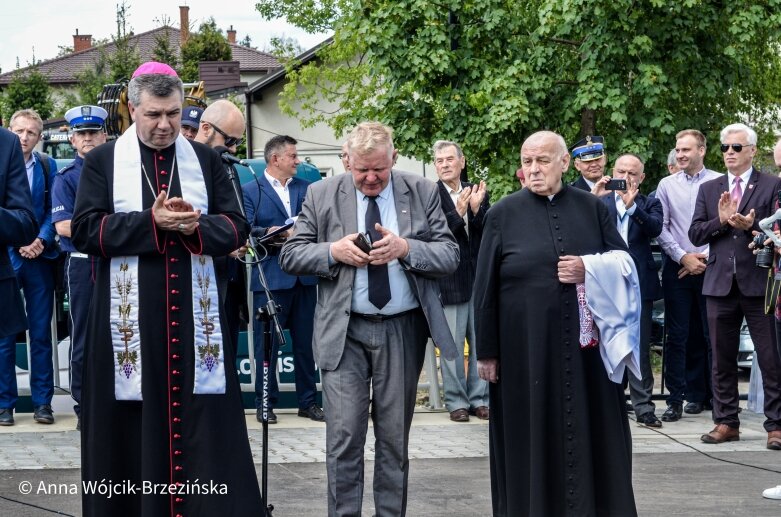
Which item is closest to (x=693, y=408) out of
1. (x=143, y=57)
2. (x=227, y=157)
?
(x=227, y=157)

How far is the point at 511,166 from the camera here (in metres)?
22.5

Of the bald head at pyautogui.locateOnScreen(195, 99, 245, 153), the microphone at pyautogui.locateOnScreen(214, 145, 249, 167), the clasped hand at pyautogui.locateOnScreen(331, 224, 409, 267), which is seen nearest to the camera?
the clasped hand at pyautogui.locateOnScreen(331, 224, 409, 267)

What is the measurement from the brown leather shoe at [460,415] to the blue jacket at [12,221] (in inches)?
200

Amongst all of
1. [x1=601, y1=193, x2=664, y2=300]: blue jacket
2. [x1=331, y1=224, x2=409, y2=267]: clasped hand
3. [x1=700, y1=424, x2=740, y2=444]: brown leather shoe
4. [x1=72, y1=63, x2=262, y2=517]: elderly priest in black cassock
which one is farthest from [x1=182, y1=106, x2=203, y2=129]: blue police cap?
[x1=700, y1=424, x2=740, y2=444]: brown leather shoe

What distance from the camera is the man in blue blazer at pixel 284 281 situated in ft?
32.4

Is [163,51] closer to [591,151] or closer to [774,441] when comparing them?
[591,151]

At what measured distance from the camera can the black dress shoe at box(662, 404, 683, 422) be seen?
10617mm

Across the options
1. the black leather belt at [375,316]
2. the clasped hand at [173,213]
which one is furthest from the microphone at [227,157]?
the clasped hand at [173,213]

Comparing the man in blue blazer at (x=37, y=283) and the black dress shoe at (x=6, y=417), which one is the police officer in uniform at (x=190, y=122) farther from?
the black dress shoe at (x=6, y=417)

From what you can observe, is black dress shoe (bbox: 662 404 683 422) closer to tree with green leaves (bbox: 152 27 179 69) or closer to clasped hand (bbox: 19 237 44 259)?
clasped hand (bbox: 19 237 44 259)

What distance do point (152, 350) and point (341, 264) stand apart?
1.28m

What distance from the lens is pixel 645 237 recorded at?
10242mm

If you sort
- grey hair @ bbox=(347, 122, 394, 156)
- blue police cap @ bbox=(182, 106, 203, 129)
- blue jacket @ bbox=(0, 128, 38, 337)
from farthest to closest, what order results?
blue police cap @ bbox=(182, 106, 203, 129) < grey hair @ bbox=(347, 122, 394, 156) < blue jacket @ bbox=(0, 128, 38, 337)

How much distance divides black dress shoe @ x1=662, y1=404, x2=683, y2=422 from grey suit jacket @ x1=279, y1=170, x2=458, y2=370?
4725mm
